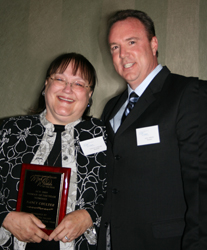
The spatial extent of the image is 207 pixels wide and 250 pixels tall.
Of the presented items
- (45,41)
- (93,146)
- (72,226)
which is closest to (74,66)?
(93,146)

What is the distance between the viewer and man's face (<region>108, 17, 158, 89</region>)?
70.8 inches

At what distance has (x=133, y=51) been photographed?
1.80 meters

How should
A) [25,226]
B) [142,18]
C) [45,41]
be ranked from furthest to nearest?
[45,41] < [142,18] < [25,226]

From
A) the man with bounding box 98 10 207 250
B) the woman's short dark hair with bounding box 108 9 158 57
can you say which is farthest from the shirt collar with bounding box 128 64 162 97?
the woman's short dark hair with bounding box 108 9 158 57

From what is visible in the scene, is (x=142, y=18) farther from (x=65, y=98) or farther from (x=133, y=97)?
(x=65, y=98)

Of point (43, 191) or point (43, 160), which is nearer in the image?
point (43, 191)

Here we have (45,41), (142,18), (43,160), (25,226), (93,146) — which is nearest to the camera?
(25,226)

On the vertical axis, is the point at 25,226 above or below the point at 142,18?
below

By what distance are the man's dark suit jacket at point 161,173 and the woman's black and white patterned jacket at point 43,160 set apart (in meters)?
0.12

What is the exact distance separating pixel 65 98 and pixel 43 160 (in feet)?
1.56

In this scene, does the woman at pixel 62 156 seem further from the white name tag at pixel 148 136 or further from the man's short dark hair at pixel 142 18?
the man's short dark hair at pixel 142 18

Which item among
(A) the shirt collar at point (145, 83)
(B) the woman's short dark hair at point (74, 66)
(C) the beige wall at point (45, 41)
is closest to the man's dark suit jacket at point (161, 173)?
(A) the shirt collar at point (145, 83)

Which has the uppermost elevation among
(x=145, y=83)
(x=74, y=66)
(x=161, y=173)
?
(x=74, y=66)

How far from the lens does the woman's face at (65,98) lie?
1.72 m
